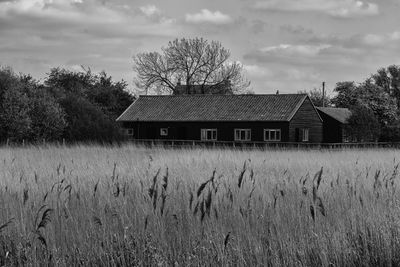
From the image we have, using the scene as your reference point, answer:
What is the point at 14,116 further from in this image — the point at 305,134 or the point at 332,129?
the point at 332,129

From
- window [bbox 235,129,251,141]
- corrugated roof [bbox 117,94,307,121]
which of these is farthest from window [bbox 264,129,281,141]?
window [bbox 235,129,251,141]

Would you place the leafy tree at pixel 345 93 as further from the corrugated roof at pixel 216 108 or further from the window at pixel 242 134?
the window at pixel 242 134

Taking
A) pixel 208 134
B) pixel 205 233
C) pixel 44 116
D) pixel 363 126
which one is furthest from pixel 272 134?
pixel 205 233

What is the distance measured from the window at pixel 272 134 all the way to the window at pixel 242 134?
142cm

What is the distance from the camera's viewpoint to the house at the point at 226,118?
1927 inches

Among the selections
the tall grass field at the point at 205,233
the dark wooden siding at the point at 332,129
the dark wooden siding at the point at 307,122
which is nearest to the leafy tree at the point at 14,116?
the dark wooden siding at the point at 307,122

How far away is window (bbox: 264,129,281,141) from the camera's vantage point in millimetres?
48344

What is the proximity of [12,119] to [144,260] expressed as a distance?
27.2 meters

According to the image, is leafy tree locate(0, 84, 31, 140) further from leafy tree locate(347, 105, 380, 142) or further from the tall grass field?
leafy tree locate(347, 105, 380, 142)

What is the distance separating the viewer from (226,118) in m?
50.6

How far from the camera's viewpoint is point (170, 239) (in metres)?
6.39

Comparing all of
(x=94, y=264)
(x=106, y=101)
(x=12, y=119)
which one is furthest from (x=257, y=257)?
(x=106, y=101)

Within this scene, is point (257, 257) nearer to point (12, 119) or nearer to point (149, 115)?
point (12, 119)

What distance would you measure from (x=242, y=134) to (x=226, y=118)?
1.93 m
